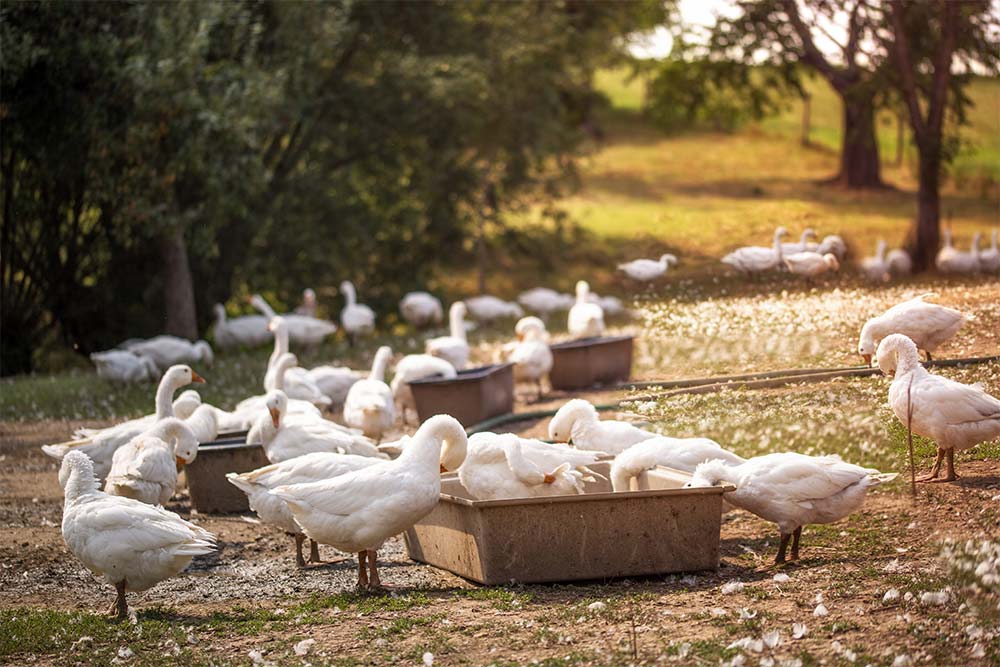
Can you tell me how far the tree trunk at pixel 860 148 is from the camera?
11.9 m

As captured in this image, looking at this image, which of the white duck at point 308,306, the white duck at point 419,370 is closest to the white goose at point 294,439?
the white duck at point 419,370

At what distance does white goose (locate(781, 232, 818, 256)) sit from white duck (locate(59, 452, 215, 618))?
5265mm

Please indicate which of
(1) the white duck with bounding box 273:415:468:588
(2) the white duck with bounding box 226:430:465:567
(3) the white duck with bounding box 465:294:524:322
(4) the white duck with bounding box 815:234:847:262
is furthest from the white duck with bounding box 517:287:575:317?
(1) the white duck with bounding box 273:415:468:588

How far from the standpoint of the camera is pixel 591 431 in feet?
32.3

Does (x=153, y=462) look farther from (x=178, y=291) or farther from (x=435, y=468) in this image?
(x=178, y=291)

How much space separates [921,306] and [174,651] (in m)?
5.56

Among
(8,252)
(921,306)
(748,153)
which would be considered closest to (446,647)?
(921,306)

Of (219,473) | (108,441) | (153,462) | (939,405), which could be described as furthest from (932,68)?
(108,441)

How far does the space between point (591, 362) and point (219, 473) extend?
6.92 meters

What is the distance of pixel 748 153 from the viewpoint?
586 inches

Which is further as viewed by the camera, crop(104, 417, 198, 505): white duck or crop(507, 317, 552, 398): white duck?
crop(507, 317, 552, 398): white duck

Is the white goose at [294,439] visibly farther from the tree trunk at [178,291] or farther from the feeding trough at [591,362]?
the tree trunk at [178,291]

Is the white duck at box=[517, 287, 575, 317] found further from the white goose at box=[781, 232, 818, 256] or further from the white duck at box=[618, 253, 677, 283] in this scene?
the white goose at box=[781, 232, 818, 256]

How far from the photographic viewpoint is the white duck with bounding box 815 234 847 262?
1002cm
